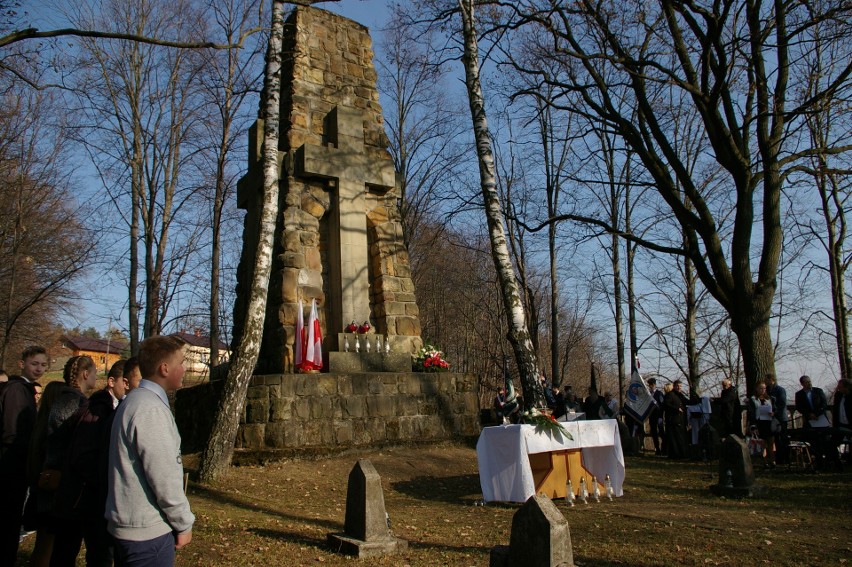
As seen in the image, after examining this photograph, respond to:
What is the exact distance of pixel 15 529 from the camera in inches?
202

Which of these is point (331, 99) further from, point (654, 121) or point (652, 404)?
point (652, 404)

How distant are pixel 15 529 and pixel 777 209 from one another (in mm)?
13258

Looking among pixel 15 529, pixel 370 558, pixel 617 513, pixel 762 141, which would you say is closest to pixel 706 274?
pixel 762 141

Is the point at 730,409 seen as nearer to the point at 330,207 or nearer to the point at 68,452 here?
the point at 330,207

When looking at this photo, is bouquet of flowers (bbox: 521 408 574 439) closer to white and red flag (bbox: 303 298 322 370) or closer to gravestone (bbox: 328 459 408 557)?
gravestone (bbox: 328 459 408 557)

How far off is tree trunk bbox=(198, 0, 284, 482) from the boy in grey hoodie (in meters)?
6.62

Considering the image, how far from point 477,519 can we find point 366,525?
194cm

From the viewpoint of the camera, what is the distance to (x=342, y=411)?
11.9 metres

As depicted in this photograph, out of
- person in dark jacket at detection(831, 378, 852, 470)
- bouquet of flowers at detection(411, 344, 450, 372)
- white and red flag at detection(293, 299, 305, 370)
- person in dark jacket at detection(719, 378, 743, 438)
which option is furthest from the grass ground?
bouquet of flowers at detection(411, 344, 450, 372)

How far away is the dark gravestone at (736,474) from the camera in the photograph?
28.8 ft

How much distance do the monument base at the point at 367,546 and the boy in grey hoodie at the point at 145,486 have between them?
3008mm

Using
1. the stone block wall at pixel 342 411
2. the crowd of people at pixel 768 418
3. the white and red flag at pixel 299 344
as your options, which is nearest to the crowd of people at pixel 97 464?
the stone block wall at pixel 342 411

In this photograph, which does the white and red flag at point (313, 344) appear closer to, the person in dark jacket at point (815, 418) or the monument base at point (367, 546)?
the monument base at point (367, 546)

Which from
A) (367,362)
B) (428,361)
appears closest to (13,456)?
(367,362)
